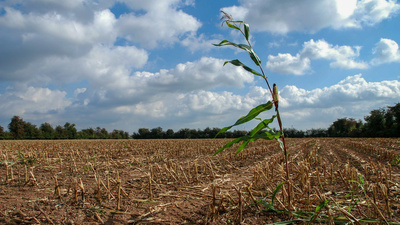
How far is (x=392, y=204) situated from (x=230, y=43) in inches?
139

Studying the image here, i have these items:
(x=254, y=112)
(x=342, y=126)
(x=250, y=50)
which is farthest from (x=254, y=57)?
(x=342, y=126)

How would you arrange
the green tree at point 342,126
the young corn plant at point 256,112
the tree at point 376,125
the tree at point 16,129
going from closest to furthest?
Answer: the young corn plant at point 256,112 < the tree at point 376,125 < the tree at point 16,129 < the green tree at point 342,126

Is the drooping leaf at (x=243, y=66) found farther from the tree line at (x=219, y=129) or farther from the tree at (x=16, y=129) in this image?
the tree at (x=16, y=129)

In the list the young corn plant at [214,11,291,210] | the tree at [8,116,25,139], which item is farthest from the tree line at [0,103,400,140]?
the young corn plant at [214,11,291,210]

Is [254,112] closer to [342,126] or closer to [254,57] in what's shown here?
[254,57]

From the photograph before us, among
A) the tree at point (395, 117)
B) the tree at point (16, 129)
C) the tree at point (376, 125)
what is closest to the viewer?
the tree at point (395, 117)

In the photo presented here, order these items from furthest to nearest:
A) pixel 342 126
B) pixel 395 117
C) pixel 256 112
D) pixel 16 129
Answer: pixel 342 126 → pixel 16 129 → pixel 395 117 → pixel 256 112

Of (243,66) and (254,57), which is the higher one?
(254,57)

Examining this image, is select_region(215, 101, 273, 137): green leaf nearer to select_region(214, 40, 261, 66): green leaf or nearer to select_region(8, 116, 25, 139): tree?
select_region(214, 40, 261, 66): green leaf

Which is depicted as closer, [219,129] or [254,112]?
[254,112]

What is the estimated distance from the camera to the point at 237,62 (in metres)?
3.17

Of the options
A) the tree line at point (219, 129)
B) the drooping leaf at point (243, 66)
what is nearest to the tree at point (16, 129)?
the tree line at point (219, 129)

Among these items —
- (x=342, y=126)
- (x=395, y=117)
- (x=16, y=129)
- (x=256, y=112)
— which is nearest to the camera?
(x=256, y=112)

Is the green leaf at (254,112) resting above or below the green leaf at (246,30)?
below
